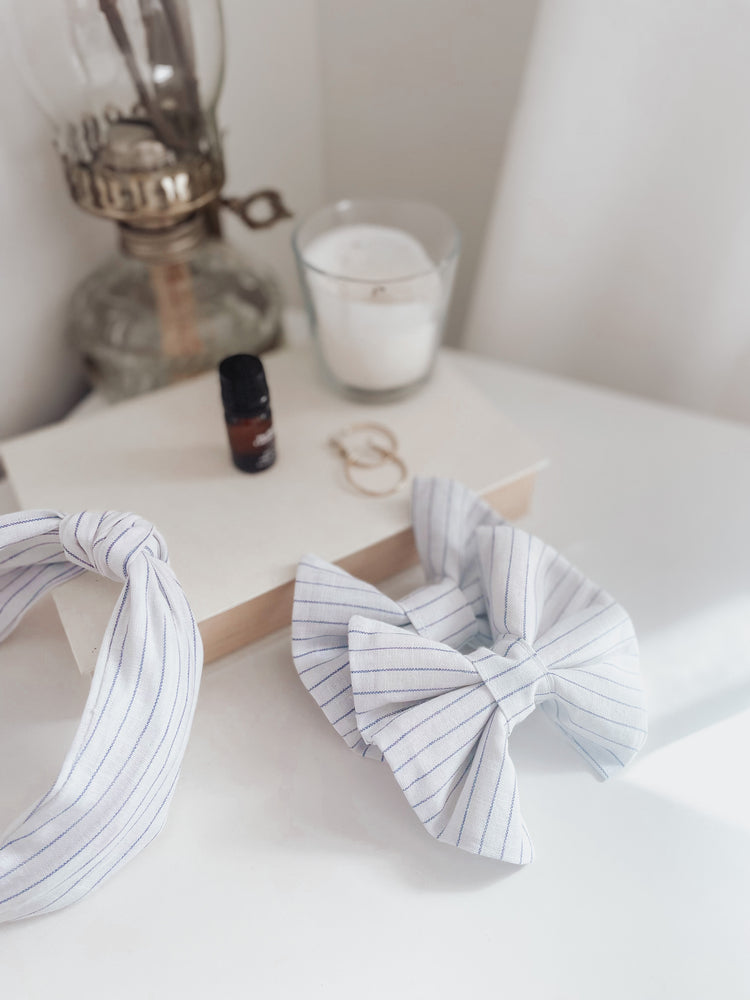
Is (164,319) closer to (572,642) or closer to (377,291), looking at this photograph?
(377,291)

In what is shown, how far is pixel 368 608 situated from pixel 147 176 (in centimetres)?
32

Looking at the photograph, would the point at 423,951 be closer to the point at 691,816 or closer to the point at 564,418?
the point at 691,816

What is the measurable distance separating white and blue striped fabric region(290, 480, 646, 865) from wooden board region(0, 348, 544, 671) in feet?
0.22

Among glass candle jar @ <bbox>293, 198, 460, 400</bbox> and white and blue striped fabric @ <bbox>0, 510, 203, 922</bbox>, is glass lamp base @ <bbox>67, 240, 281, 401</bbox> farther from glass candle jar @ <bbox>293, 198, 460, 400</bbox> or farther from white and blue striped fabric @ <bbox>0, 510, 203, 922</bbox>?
white and blue striped fabric @ <bbox>0, 510, 203, 922</bbox>

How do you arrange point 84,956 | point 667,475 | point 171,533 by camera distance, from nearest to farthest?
point 84,956
point 171,533
point 667,475

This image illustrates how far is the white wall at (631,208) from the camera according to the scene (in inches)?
20.2

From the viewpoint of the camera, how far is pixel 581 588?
470mm

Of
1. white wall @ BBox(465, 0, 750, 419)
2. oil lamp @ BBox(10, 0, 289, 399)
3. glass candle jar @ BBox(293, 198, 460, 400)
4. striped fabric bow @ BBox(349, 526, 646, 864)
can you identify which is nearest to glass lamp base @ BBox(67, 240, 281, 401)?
oil lamp @ BBox(10, 0, 289, 399)

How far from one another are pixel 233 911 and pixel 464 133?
605mm

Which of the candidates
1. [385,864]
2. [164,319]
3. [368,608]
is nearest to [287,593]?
[368,608]

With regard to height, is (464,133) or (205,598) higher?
(464,133)

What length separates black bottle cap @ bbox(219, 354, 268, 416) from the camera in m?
0.46

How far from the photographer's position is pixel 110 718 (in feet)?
1.23

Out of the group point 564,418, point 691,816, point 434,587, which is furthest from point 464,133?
point 691,816
